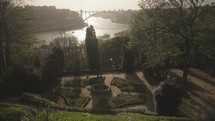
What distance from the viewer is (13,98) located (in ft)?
65.2

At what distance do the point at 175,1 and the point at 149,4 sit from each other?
2.93 metres

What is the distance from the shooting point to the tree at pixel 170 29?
2244cm

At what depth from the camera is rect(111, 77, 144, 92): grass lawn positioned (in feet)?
76.9

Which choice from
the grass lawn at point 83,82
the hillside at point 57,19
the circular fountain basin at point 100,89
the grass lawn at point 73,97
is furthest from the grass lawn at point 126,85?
the hillside at point 57,19

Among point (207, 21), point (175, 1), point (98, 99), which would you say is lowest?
point (98, 99)

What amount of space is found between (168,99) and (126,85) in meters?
7.87

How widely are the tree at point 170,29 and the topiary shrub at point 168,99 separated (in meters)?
6.53

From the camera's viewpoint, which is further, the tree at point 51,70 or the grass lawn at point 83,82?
the grass lawn at point 83,82

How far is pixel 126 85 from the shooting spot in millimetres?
24500

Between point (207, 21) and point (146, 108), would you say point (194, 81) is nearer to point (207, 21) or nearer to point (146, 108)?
point (207, 21)

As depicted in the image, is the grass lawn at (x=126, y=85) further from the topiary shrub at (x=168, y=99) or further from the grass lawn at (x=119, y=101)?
the topiary shrub at (x=168, y=99)

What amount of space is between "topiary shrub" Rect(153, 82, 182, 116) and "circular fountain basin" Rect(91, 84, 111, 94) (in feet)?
20.3

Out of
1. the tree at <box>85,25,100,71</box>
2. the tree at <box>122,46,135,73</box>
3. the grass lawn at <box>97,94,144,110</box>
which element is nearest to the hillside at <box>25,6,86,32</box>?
the tree at <box>85,25,100,71</box>

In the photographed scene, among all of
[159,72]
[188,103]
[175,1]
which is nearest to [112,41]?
[159,72]
